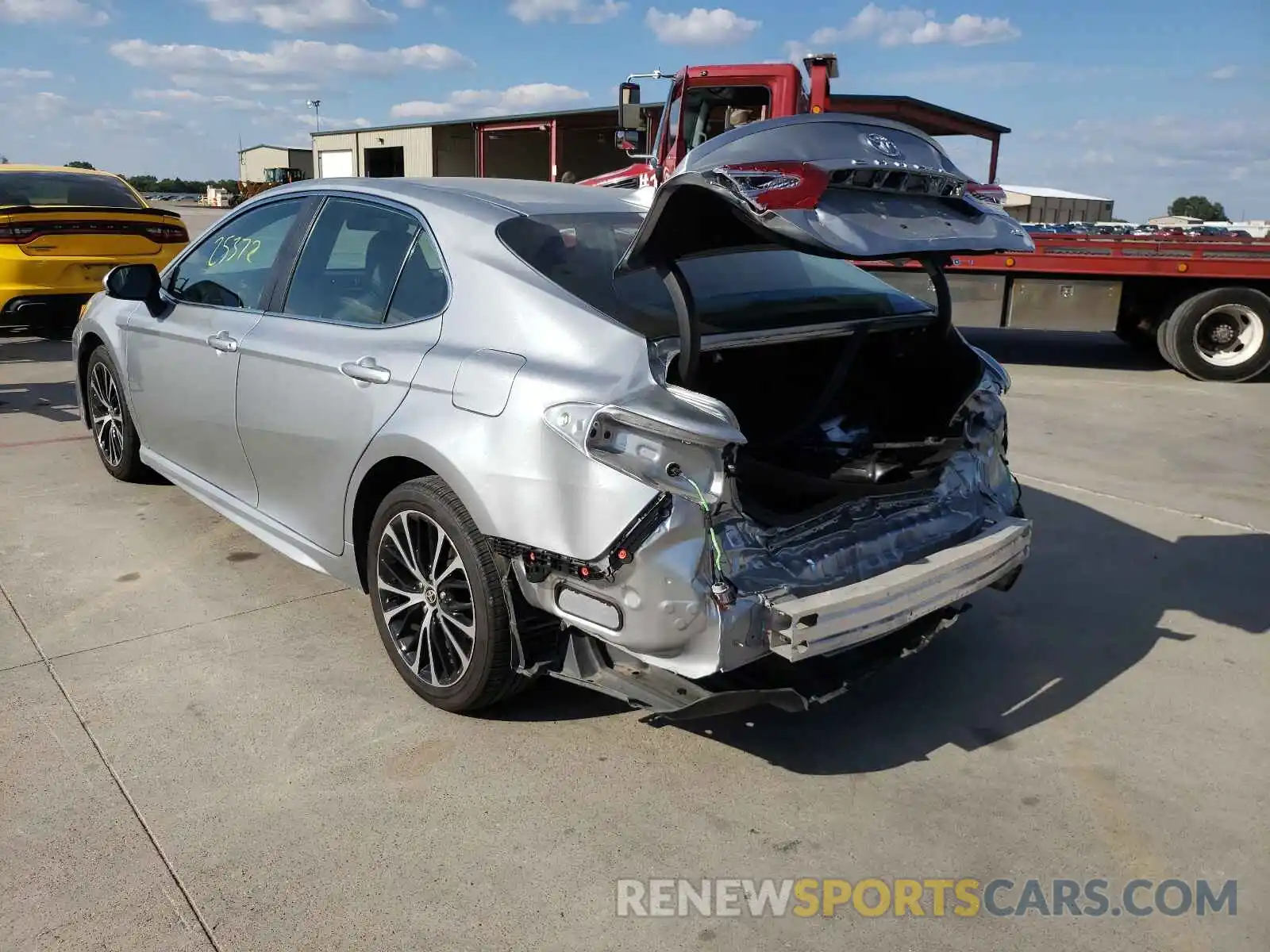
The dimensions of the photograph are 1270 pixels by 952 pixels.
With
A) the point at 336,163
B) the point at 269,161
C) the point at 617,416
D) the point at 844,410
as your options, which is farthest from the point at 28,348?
the point at 269,161

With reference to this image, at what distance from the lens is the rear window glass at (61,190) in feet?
30.3

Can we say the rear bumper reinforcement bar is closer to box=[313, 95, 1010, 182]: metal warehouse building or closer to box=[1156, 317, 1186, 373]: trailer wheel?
box=[1156, 317, 1186, 373]: trailer wheel

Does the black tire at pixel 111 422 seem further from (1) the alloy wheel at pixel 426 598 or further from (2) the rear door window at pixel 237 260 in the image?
A: (1) the alloy wheel at pixel 426 598

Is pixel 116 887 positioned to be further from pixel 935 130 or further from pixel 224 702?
pixel 935 130

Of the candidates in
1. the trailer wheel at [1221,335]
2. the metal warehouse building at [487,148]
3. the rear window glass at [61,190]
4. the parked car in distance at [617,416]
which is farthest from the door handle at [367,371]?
the metal warehouse building at [487,148]

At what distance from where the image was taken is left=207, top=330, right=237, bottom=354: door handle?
395 cm

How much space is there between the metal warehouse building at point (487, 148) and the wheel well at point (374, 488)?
50.7ft

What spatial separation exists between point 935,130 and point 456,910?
9943 mm

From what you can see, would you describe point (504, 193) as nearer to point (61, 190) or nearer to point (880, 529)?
point (880, 529)

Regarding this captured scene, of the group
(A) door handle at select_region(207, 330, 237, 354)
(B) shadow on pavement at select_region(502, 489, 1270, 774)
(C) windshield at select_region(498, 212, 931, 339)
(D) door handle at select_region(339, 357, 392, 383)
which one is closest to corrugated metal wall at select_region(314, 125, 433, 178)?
(A) door handle at select_region(207, 330, 237, 354)

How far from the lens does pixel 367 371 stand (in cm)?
325

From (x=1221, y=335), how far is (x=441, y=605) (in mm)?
9640

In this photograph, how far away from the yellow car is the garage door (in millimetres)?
26098

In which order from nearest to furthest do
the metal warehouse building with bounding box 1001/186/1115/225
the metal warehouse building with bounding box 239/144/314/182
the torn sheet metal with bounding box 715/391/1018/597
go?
the torn sheet metal with bounding box 715/391/1018/597, the metal warehouse building with bounding box 1001/186/1115/225, the metal warehouse building with bounding box 239/144/314/182
